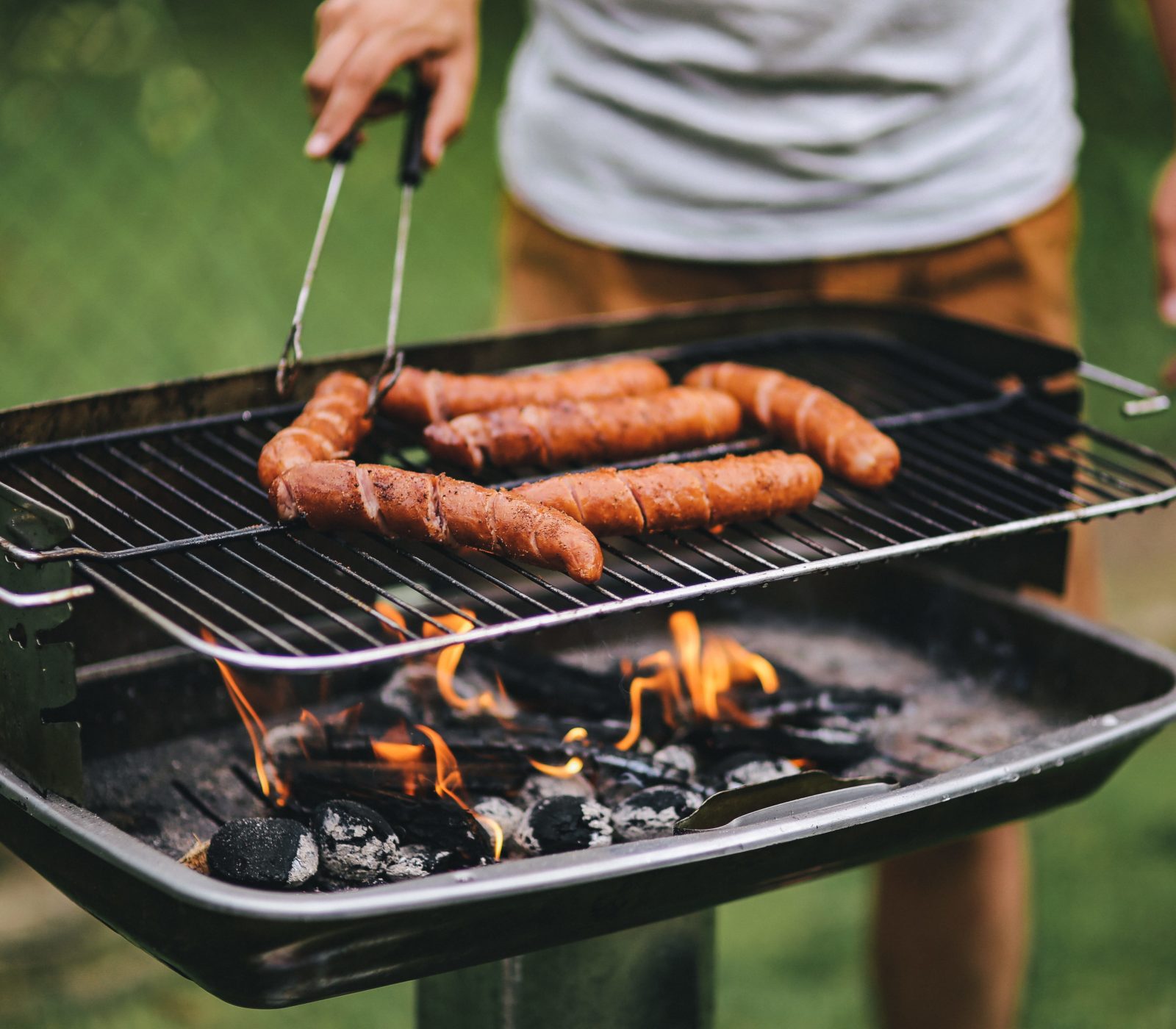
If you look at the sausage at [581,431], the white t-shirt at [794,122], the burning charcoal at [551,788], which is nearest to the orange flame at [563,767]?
the burning charcoal at [551,788]

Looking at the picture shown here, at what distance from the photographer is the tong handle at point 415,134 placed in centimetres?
247

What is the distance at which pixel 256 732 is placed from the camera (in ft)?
7.34

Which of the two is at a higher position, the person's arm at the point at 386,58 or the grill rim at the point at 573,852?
the person's arm at the point at 386,58

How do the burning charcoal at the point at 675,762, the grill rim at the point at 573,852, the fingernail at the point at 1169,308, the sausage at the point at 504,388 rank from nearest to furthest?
the grill rim at the point at 573,852
the burning charcoal at the point at 675,762
the sausage at the point at 504,388
the fingernail at the point at 1169,308

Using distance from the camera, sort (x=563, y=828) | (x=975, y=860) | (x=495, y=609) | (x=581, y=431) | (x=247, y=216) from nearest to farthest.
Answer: (x=563, y=828) → (x=495, y=609) → (x=581, y=431) → (x=975, y=860) → (x=247, y=216)

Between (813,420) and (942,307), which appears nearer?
(813,420)

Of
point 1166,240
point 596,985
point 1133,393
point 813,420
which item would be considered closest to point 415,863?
point 596,985

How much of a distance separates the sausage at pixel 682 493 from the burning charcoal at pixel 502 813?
0.44 m

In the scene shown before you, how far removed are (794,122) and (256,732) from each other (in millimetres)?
1676

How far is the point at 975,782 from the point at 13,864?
300cm

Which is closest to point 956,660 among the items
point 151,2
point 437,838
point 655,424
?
point 655,424

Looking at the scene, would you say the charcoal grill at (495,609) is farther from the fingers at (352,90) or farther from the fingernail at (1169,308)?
the fingers at (352,90)

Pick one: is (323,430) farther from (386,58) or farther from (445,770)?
(386,58)

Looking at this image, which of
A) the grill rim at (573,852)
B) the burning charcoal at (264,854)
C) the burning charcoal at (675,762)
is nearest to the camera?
the grill rim at (573,852)
